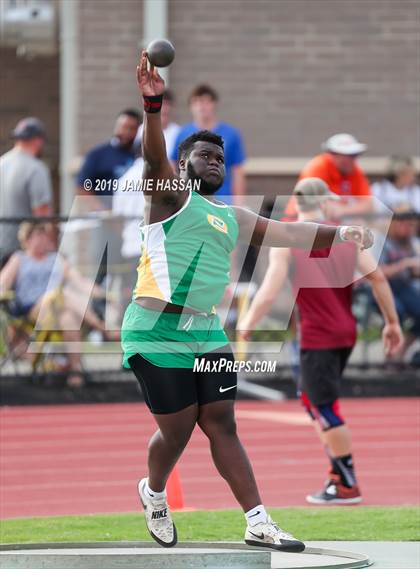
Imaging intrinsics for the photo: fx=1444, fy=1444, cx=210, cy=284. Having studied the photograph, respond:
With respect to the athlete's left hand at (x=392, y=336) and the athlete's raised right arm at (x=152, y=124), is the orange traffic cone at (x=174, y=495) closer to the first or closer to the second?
the athlete's left hand at (x=392, y=336)

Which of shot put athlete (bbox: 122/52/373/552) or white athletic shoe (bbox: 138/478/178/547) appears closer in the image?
shot put athlete (bbox: 122/52/373/552)

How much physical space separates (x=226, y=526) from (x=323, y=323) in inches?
66.3

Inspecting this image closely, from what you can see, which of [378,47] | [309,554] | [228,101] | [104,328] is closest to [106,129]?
[228,101]

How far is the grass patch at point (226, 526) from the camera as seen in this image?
784cm

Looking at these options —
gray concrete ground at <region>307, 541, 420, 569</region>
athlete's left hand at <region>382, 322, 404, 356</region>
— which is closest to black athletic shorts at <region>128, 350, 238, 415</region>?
gray concrete ground at <region>307, 541, 420, 569</region>

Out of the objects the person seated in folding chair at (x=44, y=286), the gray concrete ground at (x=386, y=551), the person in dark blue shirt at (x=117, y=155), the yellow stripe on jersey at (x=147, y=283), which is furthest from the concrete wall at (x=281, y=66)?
the yellow stripe on jersey at (x=147, y=283)

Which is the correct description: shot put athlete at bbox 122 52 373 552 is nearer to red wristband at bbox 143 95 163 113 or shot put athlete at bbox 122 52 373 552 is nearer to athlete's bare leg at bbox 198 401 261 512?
athlete's bare leg at bbox 198 401 261 512

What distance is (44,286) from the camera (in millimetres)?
13438

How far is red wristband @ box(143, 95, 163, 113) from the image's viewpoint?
611cm

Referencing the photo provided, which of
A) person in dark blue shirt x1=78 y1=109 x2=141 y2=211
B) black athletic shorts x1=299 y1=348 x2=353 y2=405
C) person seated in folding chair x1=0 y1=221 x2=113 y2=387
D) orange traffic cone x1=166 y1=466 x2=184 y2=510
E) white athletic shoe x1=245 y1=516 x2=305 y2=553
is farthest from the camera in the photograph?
person in dark blue shirt x1=78 y1=109 x2=141 y2=211

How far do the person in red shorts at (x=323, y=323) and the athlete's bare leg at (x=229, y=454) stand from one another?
2425 millimetres

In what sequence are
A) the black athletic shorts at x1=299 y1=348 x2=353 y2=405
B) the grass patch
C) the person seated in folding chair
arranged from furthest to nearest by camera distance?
the person seated in folding chair, the black athletic shorts at x1=299 y1=348 x2=353 y2=405, the grass patch

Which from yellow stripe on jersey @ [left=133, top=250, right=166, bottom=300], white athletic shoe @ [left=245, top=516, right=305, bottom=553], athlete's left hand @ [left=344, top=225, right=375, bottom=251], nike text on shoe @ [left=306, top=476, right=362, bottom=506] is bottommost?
nike text on shoe @ [left=306, top=476, right=362, bottom=506]

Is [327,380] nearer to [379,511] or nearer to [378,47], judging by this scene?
[379,511]
